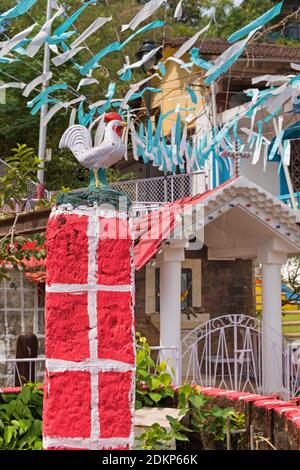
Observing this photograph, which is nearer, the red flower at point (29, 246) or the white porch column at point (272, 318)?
the red flower at point (29, 246)

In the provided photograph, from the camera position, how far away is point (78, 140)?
4742mm

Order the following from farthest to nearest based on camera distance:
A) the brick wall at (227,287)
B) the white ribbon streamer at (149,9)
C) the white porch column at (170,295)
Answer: the brick wall at (227,287) → the white porch column at (170,295) → the white ribbon streamer at (149,9)

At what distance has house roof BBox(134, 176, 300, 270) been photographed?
36.0 ft

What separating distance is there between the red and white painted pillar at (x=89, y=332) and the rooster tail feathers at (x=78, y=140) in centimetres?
68

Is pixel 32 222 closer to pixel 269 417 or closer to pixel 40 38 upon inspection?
pixel 40 38

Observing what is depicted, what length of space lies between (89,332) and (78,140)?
137cm

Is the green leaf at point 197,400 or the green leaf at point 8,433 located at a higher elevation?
the green leaf at point 197,400

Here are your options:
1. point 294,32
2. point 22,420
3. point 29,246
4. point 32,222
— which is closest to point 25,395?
point 22,420

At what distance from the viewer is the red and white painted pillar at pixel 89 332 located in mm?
3986

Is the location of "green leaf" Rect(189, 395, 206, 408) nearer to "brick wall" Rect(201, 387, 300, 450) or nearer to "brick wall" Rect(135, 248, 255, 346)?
"brick wall" Rect(201, 387, 300, 450)

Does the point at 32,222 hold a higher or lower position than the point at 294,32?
lower

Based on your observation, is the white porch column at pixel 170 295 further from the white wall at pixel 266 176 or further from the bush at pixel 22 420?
the white wall at pixel 266 176

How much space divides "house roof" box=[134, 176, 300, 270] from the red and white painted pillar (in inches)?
254

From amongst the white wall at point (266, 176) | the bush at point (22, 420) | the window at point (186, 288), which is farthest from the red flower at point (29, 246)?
the white wall at point (266, 176)
